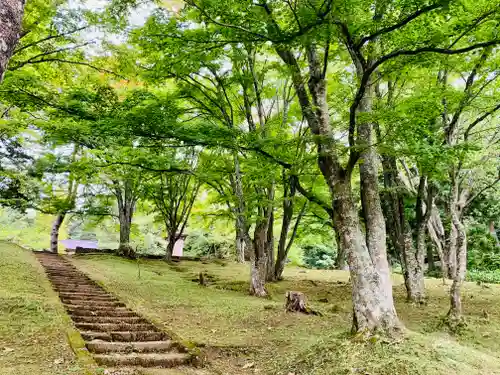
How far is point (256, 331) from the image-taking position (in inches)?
308

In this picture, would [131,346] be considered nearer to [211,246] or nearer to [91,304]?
[91,304]

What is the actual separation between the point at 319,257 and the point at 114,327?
2384 cm

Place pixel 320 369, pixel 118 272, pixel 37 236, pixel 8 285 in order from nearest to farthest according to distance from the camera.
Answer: pixel 320 369 → pixel 8 285 → pixel 118 272 → pixel 37 236

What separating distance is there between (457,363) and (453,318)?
3.40 metres

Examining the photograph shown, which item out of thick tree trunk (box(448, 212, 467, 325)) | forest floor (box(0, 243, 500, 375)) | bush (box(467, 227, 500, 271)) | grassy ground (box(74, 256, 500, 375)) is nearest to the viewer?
forest floor (box(0, 243, 500, 375))

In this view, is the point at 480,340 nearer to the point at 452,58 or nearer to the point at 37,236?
the point at 452,58

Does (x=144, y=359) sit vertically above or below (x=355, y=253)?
below

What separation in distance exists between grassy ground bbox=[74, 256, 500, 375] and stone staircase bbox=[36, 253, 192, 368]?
1.70 ft

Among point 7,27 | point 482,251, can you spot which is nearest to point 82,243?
point 482,251

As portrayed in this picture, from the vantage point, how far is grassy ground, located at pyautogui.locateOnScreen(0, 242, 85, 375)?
15.3 ft

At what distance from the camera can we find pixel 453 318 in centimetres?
805

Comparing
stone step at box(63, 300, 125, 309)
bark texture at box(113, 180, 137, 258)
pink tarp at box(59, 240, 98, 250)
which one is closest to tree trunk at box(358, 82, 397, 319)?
stone step at box(63, 300, 125, 309)

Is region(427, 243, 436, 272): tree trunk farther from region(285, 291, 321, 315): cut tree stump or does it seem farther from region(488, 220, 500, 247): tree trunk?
region(285, 291, 321, 315): cut tree stump

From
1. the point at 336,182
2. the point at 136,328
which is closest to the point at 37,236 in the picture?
the point at 136,328
